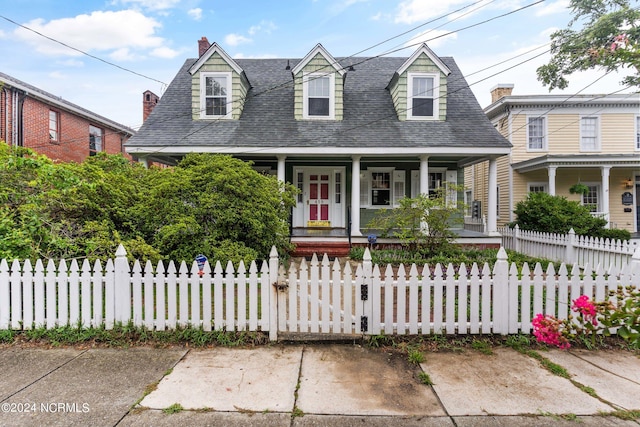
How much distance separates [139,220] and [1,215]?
5.92 feet

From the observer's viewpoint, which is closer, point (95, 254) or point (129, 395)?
point (129, 395)

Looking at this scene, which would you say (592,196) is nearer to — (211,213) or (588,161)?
(588,161)

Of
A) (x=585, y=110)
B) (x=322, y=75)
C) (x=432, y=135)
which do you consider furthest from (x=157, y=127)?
(x=585, y=110)

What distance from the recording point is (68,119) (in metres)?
15.4

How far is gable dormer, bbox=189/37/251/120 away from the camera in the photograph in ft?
37.1

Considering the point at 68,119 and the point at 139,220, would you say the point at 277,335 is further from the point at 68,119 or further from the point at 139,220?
the point at 68,119

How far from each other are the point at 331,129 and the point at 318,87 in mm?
1786

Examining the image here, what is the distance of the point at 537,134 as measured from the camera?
15461 mm

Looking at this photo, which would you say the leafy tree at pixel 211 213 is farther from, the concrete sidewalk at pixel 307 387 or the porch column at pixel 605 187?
the porch column at pixel 605 187

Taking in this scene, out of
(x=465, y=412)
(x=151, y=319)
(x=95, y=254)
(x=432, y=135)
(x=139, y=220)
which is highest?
(x=432, y=135)

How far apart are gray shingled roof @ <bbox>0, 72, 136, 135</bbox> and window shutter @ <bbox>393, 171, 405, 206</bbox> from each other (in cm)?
1461

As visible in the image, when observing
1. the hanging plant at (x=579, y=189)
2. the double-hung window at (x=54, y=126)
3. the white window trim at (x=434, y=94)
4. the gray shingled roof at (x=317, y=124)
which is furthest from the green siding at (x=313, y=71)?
the double-hung window at (x=54, y=126)

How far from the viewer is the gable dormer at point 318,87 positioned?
11352mm

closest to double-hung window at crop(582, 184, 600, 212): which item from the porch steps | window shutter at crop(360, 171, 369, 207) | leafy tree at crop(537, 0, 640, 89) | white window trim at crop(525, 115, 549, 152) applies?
white window trim at crop(525, 115, 549, 152)
